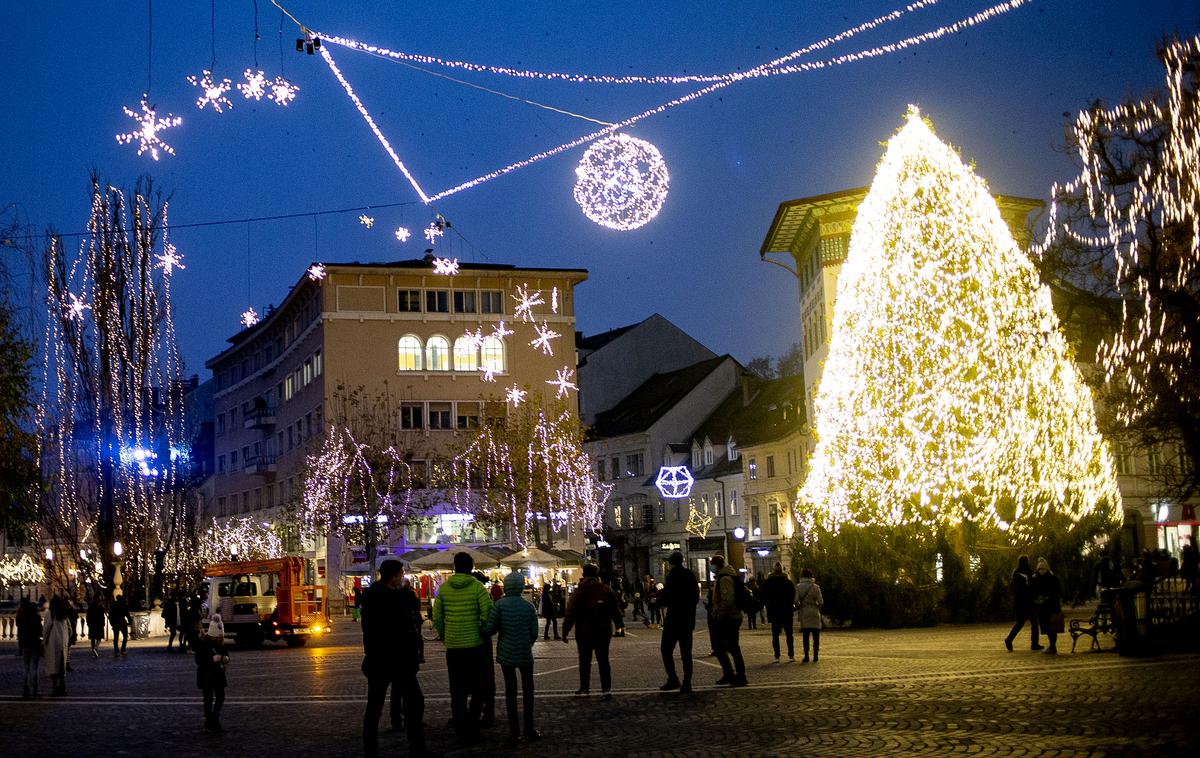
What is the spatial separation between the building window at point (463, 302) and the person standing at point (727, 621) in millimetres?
56277

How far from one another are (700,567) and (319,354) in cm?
2438

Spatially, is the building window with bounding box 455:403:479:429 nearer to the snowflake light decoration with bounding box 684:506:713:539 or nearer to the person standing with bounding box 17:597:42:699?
the snowflake light decoration with bounding box 684:506:713:539

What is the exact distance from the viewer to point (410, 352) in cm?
7331

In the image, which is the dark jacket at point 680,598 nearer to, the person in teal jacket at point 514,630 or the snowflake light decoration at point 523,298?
the person in teal jacket at point 514,630

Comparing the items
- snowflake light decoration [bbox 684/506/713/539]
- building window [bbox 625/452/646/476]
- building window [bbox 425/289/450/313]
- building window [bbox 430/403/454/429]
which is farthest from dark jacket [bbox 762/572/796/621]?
building window [bbox 625/452/646/476]

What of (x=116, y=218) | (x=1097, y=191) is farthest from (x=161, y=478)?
(x=1097, y=191)

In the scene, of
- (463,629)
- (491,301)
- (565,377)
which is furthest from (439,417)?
(463,629)

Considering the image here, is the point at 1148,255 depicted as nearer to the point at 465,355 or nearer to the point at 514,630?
the point at 514,630

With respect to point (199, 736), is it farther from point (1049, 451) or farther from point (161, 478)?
point (161, 478)

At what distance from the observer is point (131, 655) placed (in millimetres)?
37062

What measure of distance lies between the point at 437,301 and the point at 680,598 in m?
57.1

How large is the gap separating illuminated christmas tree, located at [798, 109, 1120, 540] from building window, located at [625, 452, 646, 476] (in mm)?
52781

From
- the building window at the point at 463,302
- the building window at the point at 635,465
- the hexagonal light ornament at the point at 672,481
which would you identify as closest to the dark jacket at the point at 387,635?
the hexagonal light ornament at the point at 672,481

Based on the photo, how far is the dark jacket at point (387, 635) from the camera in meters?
12.3
